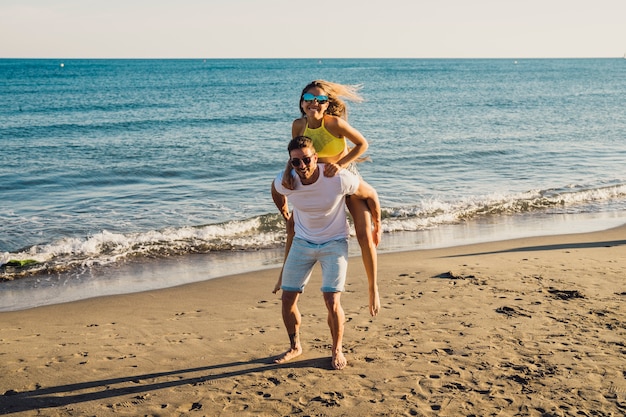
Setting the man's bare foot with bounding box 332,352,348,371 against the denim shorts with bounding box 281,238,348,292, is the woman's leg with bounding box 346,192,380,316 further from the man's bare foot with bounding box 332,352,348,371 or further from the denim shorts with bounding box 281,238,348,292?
the man's bare foot with bounding box 332,352,348,371

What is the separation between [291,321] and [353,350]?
0.62 metres

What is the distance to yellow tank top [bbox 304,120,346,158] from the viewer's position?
5242mm

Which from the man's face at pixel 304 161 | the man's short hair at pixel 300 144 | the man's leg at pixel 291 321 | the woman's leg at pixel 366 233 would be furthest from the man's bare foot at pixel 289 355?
the man's short hair at pixel 300 144

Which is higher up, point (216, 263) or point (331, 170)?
point (331, 170)

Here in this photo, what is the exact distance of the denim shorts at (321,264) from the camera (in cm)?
504

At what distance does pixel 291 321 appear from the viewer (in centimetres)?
538

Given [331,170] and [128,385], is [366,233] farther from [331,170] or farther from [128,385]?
[128,385]

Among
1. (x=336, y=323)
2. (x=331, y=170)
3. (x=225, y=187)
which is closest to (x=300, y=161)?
(x=331, y=170)

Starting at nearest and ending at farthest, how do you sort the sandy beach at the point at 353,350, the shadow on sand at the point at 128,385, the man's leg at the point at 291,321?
the sandy beach at the point at 353,350, the shadow on sand at the point at 128,385, the man's leg at the point at 291,321

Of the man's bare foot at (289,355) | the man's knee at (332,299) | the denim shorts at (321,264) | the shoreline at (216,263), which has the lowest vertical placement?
the shoreline at (216,263)

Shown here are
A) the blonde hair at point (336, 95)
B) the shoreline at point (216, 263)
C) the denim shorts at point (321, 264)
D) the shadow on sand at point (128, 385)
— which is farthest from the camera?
the shoreline at point (216, 263)

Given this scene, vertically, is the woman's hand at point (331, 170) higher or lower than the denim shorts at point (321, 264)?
higher

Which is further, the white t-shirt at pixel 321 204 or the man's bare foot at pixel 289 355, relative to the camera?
the man's bare foot at pixel 289 355

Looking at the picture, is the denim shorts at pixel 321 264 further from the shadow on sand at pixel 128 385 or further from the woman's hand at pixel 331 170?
the shadow on sand at pixel 128 385
